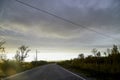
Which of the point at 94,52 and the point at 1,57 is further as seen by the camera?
the point at 94,52

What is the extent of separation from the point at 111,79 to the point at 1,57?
26.7 metres

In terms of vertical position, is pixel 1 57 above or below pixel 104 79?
above

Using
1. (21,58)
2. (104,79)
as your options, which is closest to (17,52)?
(21,58)

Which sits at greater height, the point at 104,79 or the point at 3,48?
the point at 3,48

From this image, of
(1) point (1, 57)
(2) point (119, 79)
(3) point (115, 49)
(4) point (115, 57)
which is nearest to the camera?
(2) point (119, 79)

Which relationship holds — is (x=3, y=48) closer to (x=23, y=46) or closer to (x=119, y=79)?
(x=119, y=79)

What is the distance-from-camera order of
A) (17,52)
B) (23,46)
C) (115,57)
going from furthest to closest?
(23,46), (17,52), (115,57)

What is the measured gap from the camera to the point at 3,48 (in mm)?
34250

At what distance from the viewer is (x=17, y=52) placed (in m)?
61.5

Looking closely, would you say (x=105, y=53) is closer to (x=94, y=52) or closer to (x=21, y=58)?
(x=94, y=52)

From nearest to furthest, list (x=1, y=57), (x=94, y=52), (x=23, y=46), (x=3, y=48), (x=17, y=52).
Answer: (x=3, y=48) < (x=1, y=57) < (x=17, y=52) < (x=23, y=46) < (x=94, y=52)

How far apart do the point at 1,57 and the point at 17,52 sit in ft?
75.3

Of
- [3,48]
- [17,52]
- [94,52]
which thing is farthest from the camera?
→ [94,52]

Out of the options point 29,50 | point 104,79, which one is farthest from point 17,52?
point 104,79
